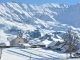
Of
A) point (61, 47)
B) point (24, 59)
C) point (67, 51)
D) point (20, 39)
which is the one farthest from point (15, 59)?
point (20, 39)

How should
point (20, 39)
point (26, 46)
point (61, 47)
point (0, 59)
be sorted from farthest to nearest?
1. point (20, 39)
2. point (26, 46)
3. point (61, 47)
4. point (0, 59)

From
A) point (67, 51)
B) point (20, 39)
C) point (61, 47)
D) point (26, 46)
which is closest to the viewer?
point (67, 51)

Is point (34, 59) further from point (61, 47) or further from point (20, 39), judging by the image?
point (20, 39)

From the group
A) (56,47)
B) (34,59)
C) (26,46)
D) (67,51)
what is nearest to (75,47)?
(67,51)

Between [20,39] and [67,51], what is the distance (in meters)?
28.0

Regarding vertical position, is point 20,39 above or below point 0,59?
above

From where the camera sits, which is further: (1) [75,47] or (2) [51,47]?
(2) [51,47]

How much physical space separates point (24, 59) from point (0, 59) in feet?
16.5

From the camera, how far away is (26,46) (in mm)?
82938

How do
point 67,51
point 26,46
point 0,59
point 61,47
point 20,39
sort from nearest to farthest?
point 0,59
point 67,51
point 61,47
point 26,46
point 20,39

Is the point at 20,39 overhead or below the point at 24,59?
overhead

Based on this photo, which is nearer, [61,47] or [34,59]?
[34,59]

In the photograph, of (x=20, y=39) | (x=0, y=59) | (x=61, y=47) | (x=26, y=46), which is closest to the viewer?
(x=0, y=59)

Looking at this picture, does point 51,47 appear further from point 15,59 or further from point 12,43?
point 15,59
